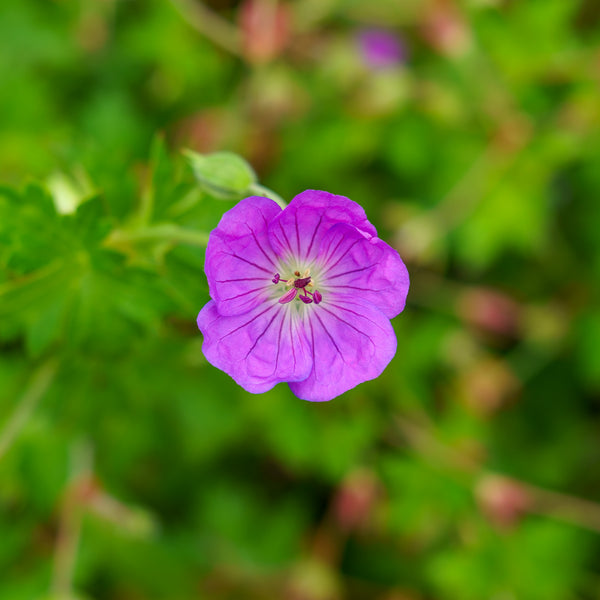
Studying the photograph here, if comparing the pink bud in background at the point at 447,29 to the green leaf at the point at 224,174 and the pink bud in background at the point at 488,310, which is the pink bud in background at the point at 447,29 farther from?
the green leaf at the point at 224,174

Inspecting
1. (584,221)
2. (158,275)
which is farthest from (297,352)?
(584,221)

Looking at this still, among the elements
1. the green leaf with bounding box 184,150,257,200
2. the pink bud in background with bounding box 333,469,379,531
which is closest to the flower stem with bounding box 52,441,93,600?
the pink bud in background with bounding box 333,469,379,531

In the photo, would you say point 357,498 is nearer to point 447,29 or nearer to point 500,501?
point 500,501

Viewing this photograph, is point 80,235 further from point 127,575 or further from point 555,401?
point 555,401

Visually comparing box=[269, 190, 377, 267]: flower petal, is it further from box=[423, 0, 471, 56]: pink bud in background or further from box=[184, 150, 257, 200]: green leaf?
box=[423, 0, 471, 56]: pink bud in background

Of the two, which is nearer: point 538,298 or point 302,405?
point 302,405

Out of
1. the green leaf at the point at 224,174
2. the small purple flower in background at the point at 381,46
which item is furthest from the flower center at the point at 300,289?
the small purple flower in background at the point at 381,46

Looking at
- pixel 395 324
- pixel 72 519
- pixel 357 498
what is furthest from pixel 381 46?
pixel 72 519
